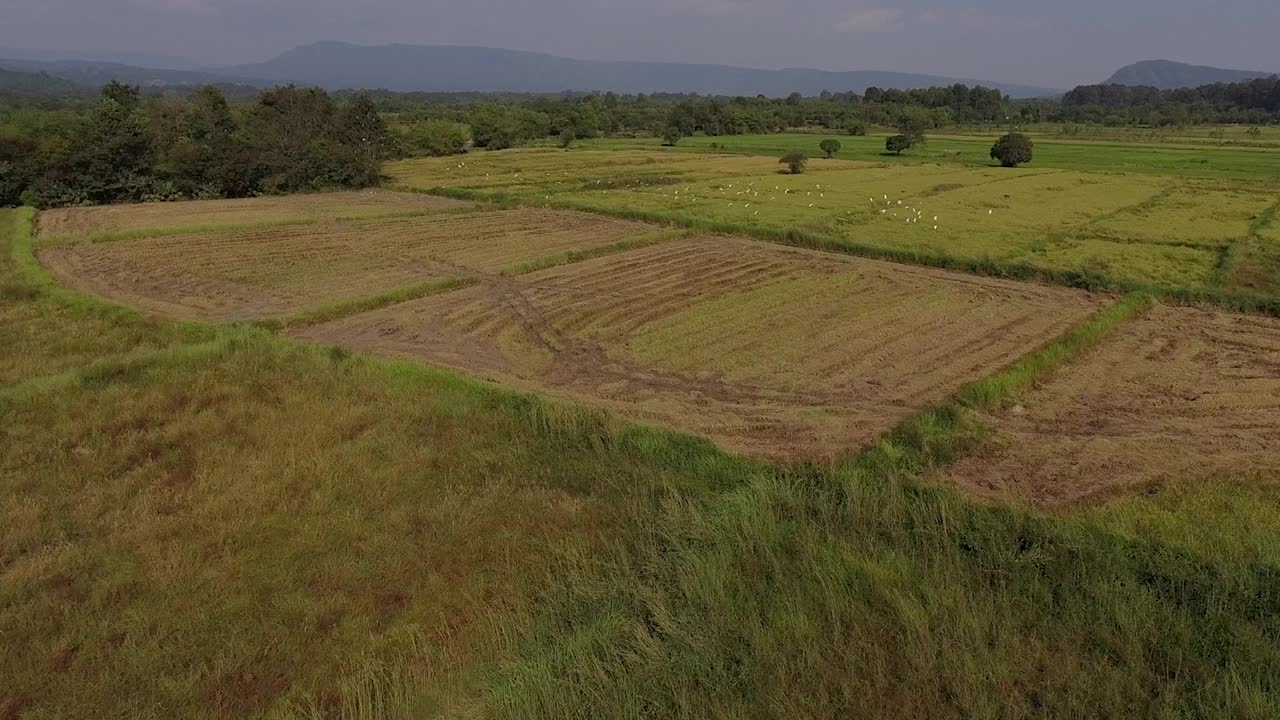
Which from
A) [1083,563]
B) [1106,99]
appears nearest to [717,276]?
[1083,563]

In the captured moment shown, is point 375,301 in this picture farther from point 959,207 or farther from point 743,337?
point 959,207

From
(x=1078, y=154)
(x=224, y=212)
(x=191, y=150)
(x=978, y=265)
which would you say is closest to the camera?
(x=978, y=265)

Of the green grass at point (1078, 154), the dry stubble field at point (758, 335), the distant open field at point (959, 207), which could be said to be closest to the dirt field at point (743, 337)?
the dry stubble field at point (758, 335)

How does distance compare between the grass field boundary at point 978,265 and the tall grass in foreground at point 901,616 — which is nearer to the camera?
the tall grass in foreground at point 901,616

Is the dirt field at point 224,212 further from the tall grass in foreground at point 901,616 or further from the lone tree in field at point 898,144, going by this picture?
the lone tree in field at point 898,144

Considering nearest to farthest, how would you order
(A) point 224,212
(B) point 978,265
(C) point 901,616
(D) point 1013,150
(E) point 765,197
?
(C) point 901,616 → (B) point 978,265 → (A) point 224,212 → (E) point 765,197 → (D) point 1013,150

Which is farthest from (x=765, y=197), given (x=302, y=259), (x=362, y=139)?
(x=362, y=139)

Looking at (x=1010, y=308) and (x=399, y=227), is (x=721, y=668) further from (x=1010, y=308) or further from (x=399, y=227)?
(x=399, y=227)
